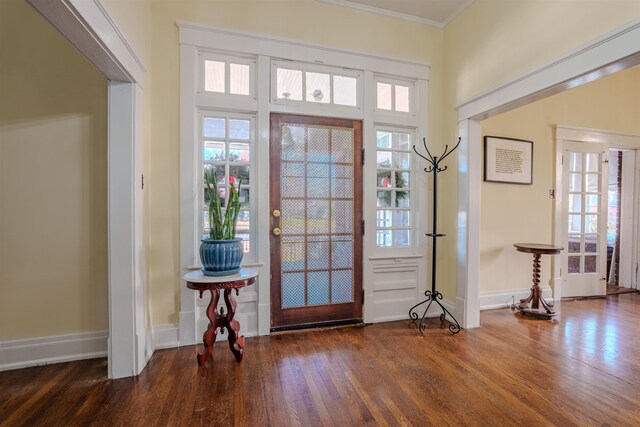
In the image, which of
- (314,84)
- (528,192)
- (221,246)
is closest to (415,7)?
(314,84)

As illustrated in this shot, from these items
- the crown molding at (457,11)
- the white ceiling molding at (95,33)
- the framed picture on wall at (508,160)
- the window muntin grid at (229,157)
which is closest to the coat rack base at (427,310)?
the framed picture on wall at (508,160)

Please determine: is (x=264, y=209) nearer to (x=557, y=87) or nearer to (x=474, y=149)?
(x=474, y=149)

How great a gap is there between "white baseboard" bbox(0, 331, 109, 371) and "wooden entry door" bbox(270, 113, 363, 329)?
A: 1.41 m

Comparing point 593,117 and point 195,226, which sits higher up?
point 593,117

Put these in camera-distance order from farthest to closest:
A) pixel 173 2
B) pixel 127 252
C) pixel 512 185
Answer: pixel 512 185 < pixel 173 2 < pixel 127 252

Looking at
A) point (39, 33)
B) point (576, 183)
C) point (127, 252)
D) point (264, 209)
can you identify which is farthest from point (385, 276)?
point (39, 33)

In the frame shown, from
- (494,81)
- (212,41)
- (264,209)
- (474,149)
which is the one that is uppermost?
(212,41)

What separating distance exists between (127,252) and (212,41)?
1.91m

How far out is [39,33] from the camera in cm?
230

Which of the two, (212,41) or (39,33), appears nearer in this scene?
(39,33)

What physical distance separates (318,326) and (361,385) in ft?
3.37

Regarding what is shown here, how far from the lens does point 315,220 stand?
305 centimetres

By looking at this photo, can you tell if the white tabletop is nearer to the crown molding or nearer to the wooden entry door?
the wooden entry door

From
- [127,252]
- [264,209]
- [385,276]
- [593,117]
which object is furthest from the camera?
[593,117]
